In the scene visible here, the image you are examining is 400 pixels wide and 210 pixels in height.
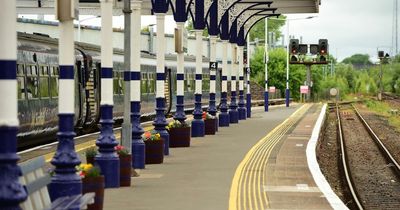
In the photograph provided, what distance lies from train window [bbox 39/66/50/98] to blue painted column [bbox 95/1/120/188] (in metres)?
7.60

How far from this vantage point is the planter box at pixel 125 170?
1476cm

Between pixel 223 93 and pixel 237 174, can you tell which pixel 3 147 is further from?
pixel 223 93

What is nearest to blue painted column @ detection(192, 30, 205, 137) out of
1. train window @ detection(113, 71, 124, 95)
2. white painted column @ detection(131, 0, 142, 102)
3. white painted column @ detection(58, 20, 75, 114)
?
train window @ detection(113, 71, 124, 95)

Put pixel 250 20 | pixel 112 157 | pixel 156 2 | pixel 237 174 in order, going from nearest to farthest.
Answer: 1. pixel 112 157
2. pixel 237 174
3. pixel 156 2
4. pixel 250 20

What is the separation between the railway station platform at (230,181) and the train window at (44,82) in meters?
3.46

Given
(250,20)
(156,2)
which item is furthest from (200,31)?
(250,20)

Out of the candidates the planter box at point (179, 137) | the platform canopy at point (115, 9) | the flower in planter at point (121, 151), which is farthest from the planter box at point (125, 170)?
the platform canopy at point (115, 9)

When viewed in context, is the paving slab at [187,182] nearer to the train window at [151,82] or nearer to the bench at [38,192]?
the bench at [38,192]

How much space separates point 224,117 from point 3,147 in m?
30.5

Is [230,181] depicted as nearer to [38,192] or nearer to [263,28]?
[38,192]

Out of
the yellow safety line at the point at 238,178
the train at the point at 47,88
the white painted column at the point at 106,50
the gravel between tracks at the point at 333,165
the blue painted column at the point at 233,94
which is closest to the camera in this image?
the yellow safety line at the point at 238,178

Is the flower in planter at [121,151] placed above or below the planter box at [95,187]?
above

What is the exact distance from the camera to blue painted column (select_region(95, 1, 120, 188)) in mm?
14070

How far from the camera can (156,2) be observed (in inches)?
805
